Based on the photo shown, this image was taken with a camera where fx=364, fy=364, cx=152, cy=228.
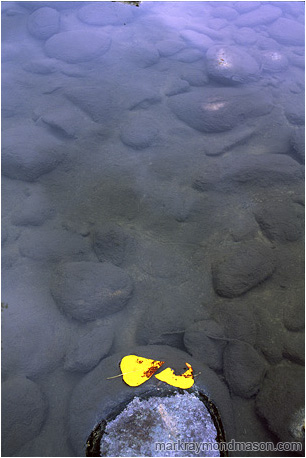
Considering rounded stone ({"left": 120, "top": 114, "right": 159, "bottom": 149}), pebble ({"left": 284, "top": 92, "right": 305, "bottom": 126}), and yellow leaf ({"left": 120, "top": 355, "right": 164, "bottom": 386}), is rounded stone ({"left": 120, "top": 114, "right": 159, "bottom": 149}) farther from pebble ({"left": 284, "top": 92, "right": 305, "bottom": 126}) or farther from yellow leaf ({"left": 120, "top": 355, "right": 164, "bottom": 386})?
yellow leaf ({"left": 120, "top": 355, "right": 164, "bottom": 386})

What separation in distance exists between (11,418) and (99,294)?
30.1 inches

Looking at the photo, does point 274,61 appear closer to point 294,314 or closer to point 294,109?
point 294,109

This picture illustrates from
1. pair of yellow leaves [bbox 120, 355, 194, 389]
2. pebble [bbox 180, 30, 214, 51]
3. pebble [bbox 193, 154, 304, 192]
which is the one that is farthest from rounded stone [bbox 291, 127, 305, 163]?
pair of yellow leaves [bbox 120, 355, 194, 389]

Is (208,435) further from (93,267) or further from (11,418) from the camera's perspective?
(93,267)

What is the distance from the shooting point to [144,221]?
2.67 meters

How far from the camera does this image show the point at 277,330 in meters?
2.15

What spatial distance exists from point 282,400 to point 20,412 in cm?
130

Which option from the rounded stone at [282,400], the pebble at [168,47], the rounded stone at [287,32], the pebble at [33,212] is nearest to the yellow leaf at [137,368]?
the rounded stone at [282,400]

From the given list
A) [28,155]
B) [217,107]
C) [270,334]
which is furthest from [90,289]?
[217,107]

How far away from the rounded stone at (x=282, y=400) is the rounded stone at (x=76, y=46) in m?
3.74

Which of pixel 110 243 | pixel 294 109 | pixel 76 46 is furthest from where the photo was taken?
pixel 76 46

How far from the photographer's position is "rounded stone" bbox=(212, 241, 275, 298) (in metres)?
2.28

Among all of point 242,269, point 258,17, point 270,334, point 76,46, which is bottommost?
point 270,334

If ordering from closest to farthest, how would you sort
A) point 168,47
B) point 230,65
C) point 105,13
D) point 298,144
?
1. point 298,144
2. point 230,65
3. point 168,47
4. point 105,13
